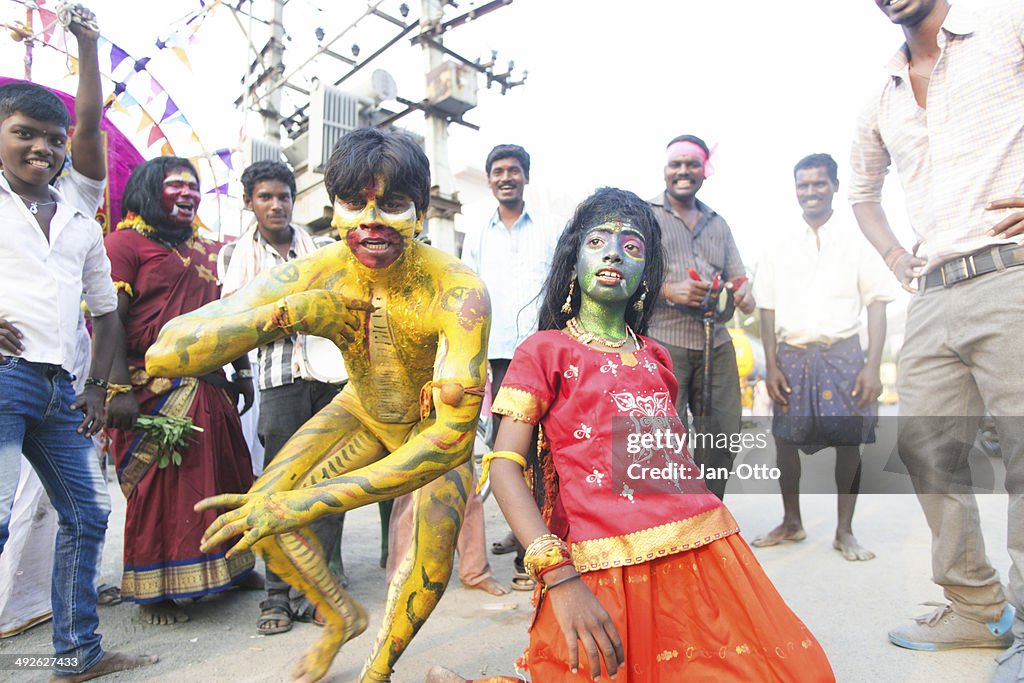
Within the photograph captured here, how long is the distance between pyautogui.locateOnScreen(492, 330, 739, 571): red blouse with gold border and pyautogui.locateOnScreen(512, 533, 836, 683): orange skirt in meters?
0.06

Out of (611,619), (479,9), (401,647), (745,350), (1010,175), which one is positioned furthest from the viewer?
(745,350)

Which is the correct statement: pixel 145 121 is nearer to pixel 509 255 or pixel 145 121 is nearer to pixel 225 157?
pixel 225 157

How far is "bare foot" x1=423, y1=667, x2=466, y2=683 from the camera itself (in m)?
1.96

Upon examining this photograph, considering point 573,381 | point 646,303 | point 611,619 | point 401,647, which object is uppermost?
point 646,303

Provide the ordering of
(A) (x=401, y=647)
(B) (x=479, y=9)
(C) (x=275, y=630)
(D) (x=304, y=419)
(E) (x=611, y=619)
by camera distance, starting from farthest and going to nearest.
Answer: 1. (B) (x=479, y=9)
2. (D) (x=304, y=419)
3. (C) (x=275, y=630)
4. (A) (x=401, y=647)
5. (E) (x=611, y=619)

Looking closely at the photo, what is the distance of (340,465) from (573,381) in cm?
95

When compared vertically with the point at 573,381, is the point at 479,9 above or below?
above

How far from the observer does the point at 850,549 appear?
384cm

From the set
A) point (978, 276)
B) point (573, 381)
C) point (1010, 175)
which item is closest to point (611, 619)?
point (573, 381)

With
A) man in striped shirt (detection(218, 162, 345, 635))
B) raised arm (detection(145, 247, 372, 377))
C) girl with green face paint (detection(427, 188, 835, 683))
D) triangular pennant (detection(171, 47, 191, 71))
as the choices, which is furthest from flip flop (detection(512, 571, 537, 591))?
triangular pennant (detection(171, 47, 191, 71))

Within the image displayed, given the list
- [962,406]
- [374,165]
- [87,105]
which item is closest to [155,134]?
Result: [87,105]

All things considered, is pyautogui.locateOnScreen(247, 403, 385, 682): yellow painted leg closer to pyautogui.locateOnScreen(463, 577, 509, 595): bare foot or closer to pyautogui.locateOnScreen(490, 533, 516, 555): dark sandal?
pyautogui.locateOnScreen(463, 577, 509, 595): bare foot

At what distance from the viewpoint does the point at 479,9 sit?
10.9 meters

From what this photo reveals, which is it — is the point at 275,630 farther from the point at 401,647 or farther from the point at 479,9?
the point at 479,9
